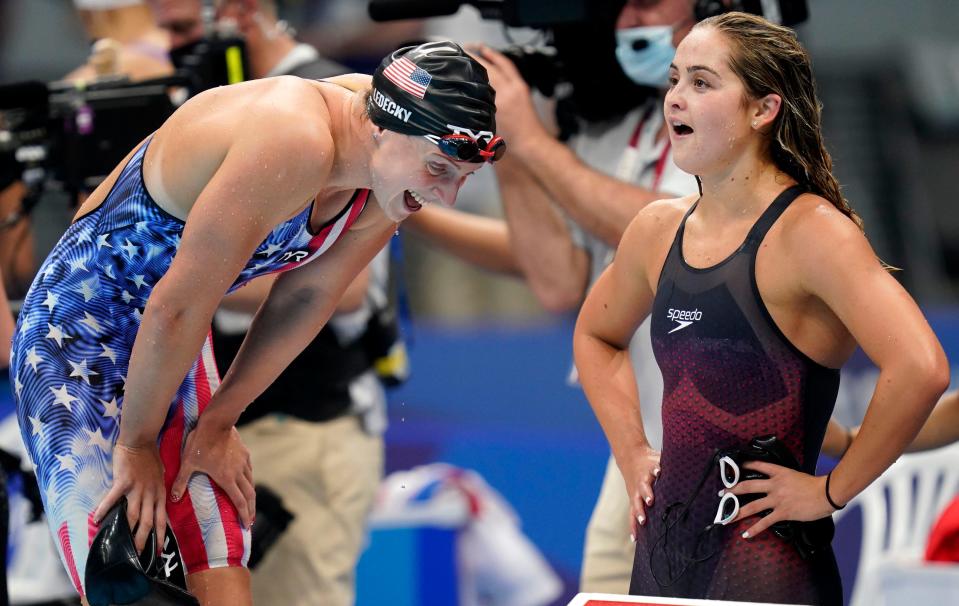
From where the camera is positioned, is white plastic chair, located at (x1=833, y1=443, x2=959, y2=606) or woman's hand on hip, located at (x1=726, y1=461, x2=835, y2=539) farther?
white plastic chair, located at (x1=833, y1=443, x2=959, y2=606)

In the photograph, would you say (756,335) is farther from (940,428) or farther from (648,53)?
(648,53)

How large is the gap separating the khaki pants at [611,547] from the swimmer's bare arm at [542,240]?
58 centimetres

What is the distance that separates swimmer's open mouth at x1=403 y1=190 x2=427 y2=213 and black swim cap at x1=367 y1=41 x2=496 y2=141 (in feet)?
0.50

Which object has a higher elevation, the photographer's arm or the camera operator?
the photographer's arm

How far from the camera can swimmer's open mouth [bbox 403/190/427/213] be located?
2775mm

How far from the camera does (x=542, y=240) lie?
3.88m

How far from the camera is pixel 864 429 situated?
2.50 meters

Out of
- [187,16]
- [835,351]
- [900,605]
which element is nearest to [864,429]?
[835,351]

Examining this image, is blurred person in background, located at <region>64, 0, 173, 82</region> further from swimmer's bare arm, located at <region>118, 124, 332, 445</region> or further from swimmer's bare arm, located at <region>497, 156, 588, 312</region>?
swimmer's bare arm, located at <region>118, 124, 332, 445</region>

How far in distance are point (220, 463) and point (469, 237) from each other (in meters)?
1.69

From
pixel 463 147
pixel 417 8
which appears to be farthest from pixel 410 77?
pixel 417 8

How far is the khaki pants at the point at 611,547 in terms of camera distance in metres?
3.60

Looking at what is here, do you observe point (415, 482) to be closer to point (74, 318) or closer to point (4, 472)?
point (4, 472)

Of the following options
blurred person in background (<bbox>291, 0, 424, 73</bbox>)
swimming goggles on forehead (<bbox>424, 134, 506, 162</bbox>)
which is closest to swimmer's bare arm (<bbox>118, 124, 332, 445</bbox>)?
swimming goggles on forehead (<bbox>424, 134, 506, 162</bbox>)
